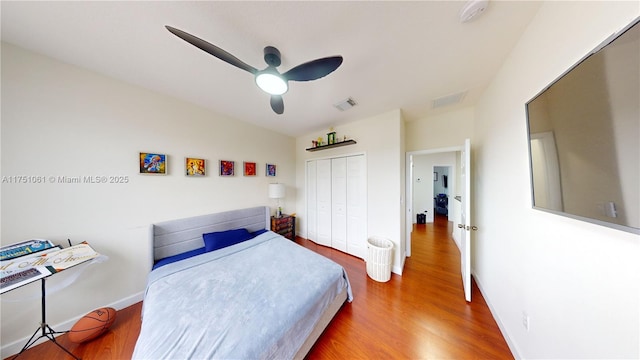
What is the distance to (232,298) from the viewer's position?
4.39 feet

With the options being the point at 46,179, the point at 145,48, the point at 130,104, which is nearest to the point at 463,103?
the point at 145,48

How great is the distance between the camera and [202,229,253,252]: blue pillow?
2.32 m

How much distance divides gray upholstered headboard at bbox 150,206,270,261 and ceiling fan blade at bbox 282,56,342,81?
2363 mm

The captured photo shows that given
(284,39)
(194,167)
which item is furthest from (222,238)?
(284,39)

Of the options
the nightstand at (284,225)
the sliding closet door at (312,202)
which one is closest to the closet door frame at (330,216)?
the sliding closet door at (312,202)

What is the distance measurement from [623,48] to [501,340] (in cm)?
219

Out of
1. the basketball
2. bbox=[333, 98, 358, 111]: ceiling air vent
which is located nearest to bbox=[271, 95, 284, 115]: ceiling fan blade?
bbox=[333, 98, 358, 111]: ceiling air vent

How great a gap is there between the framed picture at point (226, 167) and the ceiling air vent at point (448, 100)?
129 inches

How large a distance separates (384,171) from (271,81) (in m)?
2.02

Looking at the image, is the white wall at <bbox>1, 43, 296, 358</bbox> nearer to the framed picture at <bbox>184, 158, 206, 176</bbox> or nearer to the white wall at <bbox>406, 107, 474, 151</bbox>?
the framed picture at <bbox>184, 158, 206, 176</bbox>

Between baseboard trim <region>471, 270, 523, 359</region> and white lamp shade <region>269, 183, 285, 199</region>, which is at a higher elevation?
white lamp shade <region>269, 183, 285, 199</region>

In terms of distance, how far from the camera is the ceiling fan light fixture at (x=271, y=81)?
1.34 meters

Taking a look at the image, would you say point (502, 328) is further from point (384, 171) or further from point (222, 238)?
point (222, 238)

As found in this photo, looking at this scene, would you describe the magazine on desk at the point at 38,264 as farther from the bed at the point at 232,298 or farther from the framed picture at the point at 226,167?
the framed picture at the point at 226,167
